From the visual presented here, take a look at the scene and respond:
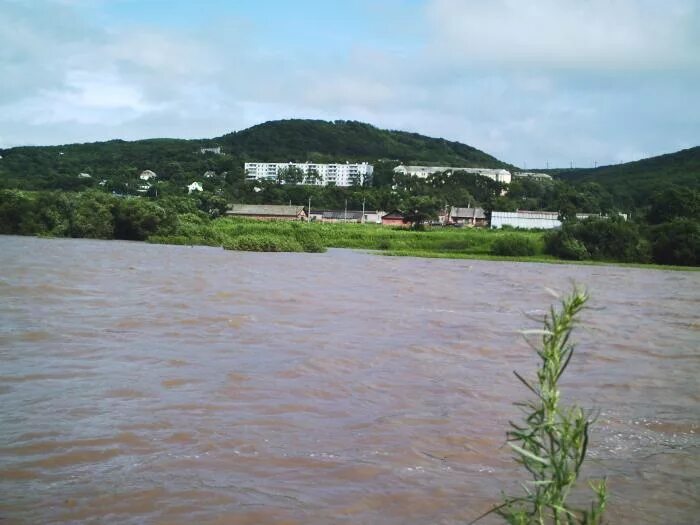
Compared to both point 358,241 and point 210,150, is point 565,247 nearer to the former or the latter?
point 358,241

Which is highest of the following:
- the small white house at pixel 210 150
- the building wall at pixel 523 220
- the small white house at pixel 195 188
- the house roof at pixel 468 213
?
the small white house at pixel 210 150

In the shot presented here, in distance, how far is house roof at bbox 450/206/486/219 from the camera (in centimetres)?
11419

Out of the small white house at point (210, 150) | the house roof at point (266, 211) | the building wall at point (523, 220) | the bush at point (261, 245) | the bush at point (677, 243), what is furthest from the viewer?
the small white house at point (210, 150)

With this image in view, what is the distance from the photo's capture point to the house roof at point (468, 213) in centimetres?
11419

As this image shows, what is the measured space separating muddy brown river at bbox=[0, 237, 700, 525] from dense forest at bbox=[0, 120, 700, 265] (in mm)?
38885

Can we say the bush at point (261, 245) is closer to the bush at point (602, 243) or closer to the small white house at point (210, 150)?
the bush at point (602, 243)

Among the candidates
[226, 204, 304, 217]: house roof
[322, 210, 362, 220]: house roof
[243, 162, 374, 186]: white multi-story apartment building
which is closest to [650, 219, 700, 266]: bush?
[226, 204, 304, 217]: house roof

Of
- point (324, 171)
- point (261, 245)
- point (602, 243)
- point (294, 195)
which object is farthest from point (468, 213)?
point (324, 171)

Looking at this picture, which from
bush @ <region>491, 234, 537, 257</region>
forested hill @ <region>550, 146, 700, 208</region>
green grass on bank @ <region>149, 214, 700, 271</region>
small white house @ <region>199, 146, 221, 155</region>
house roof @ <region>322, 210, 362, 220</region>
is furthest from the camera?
small white house @ <region>199, 146, 221, 155</region>

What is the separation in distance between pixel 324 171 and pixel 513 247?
5217 inches

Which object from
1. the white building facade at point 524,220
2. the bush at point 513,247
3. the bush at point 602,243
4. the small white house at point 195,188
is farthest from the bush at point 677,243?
the small white house at point 195,188

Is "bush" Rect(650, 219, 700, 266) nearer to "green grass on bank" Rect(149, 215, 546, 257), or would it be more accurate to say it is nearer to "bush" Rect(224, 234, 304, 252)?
"green grass on bank" Rect(149, 215, 546, 257)

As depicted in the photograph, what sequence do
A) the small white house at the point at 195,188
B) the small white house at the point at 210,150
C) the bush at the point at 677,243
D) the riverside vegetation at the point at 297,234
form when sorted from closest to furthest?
1. the riverside vegetation at the point at 297,234
2. the bush at the point at 677,243
3. the small white house at the point at 195,188
4. the small white house at the point at 210,150

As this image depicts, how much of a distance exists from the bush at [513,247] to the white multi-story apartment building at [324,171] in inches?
4155
